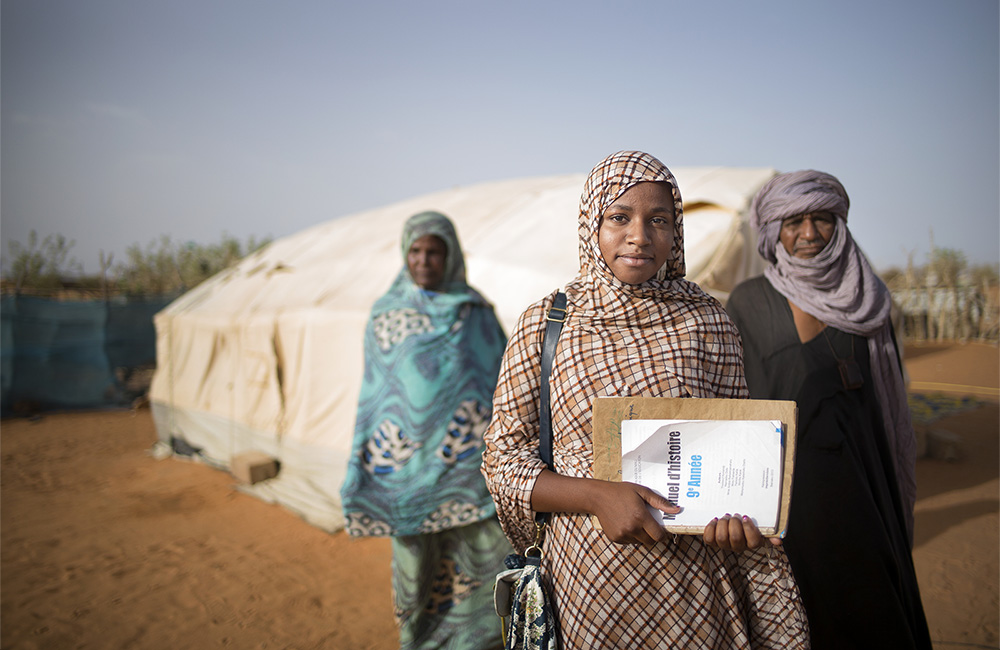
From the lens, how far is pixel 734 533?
100cm

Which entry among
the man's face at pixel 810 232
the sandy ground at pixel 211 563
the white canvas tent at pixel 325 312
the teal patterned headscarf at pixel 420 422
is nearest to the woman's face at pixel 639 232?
the man's face at pixel 810 232

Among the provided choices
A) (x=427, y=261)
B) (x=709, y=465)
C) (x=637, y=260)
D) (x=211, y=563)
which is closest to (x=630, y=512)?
(x=709, y=465)

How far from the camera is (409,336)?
2.87 m

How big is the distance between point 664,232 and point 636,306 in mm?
157

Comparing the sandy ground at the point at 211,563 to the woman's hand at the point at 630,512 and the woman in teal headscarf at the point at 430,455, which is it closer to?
the woman in teal headscarf at the point at 430,455

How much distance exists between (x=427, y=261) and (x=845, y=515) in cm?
208

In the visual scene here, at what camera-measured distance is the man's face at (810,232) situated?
79.9 inches

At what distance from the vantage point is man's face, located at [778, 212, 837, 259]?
203 cm

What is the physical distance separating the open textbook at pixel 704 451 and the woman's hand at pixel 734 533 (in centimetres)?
1

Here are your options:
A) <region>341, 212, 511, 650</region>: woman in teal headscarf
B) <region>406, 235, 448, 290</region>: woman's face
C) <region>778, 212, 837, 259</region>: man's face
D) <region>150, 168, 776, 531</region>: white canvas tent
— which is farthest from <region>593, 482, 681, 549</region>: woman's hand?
<region>150, 168, 776, 531</region>: white canvas tent

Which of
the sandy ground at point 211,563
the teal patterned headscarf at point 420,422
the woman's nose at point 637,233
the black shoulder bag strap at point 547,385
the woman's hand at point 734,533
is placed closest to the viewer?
the woman's hand at point 734,533

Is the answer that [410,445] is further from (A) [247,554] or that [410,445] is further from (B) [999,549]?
(B) [999,549]

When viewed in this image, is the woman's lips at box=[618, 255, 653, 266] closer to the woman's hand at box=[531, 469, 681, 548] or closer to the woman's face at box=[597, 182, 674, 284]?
the woman's face at box=[597, 182, 674, 284]

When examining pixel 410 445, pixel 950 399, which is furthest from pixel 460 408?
pixel 950 399
